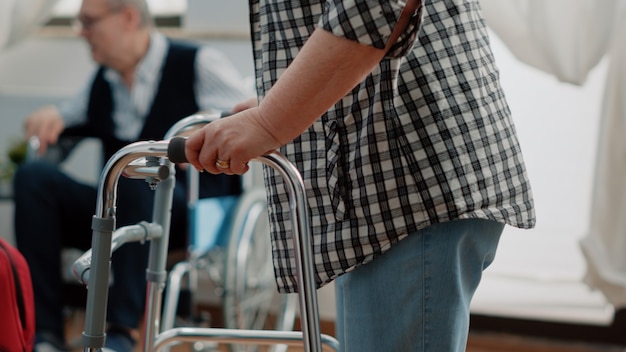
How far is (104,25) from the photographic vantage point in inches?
96.3

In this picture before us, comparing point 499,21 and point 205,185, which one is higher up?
point 499,21

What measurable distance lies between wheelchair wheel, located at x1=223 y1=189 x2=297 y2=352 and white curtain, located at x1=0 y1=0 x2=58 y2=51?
3.81 ft

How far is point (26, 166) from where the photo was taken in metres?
2.31

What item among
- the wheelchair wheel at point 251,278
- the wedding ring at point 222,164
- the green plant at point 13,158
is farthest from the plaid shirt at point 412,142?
the green plant at point 13,158

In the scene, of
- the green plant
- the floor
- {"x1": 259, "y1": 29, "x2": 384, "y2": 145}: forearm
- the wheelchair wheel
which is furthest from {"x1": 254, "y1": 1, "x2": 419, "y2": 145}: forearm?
the green plant

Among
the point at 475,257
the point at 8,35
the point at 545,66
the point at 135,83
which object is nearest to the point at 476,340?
the point at 545,66

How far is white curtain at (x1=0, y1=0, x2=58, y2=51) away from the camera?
9.52 ft

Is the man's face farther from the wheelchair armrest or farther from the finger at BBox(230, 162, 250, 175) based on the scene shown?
the finger at BBox(230, 162, 250, 175)

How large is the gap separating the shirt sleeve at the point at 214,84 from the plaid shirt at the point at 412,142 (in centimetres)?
142

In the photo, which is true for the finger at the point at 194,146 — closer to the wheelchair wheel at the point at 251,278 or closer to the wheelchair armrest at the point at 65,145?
the wheelchair wheel at the point at 251,278

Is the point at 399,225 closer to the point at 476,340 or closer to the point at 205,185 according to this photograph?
the point at 205,185

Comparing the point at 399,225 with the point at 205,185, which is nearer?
the point at 399,225

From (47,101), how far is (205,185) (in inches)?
39.0

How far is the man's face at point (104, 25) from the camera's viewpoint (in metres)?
2.44
